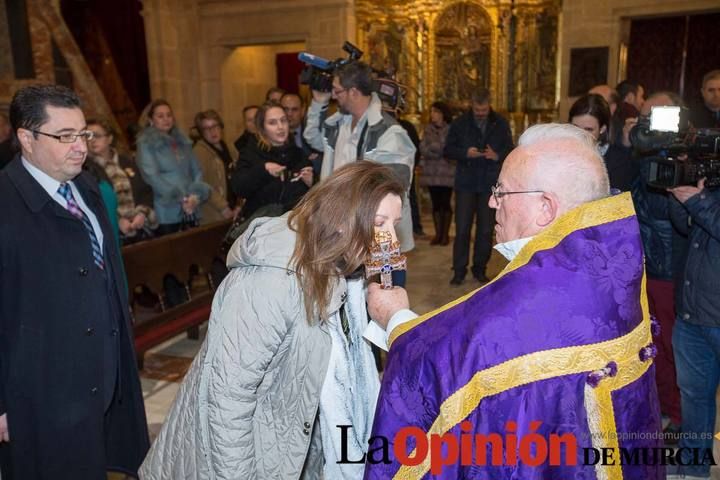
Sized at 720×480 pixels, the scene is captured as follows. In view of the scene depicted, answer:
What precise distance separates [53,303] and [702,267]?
8.08 feet

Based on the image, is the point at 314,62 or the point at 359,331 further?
the point at 314,62

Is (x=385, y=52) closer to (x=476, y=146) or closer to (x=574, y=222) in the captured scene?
(x=476, y=146)

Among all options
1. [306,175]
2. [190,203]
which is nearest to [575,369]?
[306,175]

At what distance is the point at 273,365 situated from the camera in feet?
5.37

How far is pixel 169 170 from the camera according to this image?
4812 millimetres

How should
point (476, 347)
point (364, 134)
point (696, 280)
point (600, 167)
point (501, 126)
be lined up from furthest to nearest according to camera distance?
point (501, 126) < point (364, 134) < point (696, 280) < point (600, 167) < point (476, 347)

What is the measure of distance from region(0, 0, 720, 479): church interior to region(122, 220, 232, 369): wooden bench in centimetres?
27

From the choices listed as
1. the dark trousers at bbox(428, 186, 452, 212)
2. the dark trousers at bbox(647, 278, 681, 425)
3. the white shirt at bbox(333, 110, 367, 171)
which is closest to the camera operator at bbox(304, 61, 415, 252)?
the white shirt at bbox(333, 110, 367, 171)

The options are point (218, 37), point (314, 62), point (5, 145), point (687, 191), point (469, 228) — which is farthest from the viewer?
point (218, 37)

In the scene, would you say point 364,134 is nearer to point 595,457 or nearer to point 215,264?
point 215,264

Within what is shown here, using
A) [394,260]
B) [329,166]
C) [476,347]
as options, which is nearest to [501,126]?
[329,166]

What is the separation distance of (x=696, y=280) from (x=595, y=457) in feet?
4.57

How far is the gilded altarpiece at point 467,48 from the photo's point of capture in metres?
9.61

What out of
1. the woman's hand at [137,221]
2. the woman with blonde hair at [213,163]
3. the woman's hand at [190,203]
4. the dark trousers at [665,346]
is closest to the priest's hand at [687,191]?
the dark trousers at [665,346]
